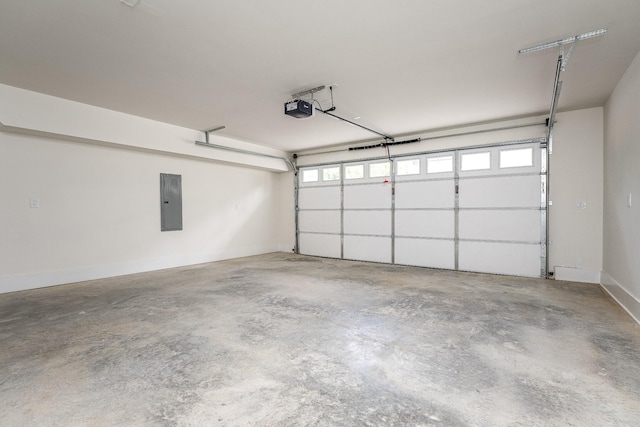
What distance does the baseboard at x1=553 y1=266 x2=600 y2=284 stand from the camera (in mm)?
4992

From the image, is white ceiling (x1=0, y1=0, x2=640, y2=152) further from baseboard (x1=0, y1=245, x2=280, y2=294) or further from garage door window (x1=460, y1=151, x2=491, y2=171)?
baseboard (x1=0, y1=245, x2=280, y2=294)

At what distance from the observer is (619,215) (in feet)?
13.0

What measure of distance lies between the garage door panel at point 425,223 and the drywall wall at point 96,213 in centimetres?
417

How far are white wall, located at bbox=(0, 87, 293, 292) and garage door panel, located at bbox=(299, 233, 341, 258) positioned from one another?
2.10 metres

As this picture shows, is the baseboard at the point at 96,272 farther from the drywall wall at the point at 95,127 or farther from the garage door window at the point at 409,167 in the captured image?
the garage door window at the point at 409,167

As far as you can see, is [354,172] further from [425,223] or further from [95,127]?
[95,127]

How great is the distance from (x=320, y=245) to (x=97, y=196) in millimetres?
5012

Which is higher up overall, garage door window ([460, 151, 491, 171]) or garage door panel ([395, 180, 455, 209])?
garage door window ([460, 151, 491, 171])

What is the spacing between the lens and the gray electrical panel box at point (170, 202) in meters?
6.37

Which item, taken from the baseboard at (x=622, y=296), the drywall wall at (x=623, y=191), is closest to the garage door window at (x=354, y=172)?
the drywall wall at (x=623, y=191)

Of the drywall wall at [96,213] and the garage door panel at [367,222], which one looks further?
the garage door panel at [367,222]

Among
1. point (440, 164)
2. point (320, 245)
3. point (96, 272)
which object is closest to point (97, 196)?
point (96, 272)

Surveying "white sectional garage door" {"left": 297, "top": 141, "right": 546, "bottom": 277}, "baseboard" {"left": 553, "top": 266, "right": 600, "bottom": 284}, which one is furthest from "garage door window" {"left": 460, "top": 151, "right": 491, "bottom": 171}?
"baseboard" {"left": 553, "top": 266, "right": 600, "bottom": 284}

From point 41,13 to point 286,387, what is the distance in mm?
3553
